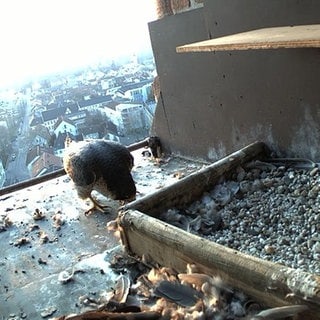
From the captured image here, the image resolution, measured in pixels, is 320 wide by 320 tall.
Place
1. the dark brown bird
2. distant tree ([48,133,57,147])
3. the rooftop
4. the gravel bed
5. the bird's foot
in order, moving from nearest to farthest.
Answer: the gravel bed → the rooftop → the dark brown bird → the bird's foot → distant tree ([48,133,57,147])

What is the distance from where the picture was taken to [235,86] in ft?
10.3

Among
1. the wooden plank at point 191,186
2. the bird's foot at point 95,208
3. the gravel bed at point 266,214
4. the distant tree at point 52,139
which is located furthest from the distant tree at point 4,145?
the gravel bed at point 266,214

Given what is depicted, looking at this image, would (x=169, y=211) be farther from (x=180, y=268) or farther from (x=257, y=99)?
(x=257, y=99)

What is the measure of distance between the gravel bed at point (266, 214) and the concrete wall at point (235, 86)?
255 mm

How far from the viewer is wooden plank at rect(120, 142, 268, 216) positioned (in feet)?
8.18

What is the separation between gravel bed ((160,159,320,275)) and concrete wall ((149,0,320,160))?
0.25 metres

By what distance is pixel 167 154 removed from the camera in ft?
13.3

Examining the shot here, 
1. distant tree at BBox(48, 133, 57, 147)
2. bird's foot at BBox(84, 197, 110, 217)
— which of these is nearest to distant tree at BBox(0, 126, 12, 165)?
distant tree at BBox(48, 133, 57, 147)

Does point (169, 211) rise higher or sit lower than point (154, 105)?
lower

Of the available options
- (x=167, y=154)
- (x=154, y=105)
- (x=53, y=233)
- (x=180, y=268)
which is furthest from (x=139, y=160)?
(x=180, y=268)

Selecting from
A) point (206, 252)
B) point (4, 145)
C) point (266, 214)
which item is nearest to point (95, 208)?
point (4, 145)

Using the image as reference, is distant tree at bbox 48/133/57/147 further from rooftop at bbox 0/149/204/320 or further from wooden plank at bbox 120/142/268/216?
wooden plank at bbox 120/142/268/216

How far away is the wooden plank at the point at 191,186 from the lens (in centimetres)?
249

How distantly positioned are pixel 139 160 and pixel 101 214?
1022 mm
